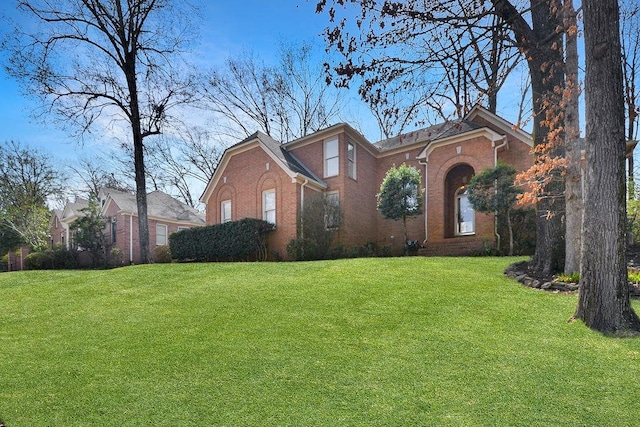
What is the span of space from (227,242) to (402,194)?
724 centimetres

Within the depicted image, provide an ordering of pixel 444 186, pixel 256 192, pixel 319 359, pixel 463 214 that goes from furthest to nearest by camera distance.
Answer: pixel 256 192
pixel 463 214
pixel 444 186
pixel 319 359

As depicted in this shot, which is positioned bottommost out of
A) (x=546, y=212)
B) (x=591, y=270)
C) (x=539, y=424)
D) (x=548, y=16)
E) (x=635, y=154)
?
(x=539, y=424)

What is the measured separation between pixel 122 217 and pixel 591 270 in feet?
81.8

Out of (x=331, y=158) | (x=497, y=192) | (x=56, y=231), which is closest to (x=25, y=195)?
(x=56, y=231)

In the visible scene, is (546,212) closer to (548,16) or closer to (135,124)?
(548,16)

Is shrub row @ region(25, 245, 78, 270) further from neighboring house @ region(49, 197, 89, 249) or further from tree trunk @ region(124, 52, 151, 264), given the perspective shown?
neighboring house @ region(49, 197, 89, 249)

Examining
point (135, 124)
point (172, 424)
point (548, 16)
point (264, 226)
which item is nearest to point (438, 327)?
point (172, 424)

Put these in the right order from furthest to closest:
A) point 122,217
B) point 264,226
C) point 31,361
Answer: point 122,217, point 264,226, point 31,361

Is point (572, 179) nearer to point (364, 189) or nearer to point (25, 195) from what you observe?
point (364, 189)

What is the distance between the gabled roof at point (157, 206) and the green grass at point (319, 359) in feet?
59.2

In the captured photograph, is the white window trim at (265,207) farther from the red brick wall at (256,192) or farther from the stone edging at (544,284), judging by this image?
the stone edging at (544,284)

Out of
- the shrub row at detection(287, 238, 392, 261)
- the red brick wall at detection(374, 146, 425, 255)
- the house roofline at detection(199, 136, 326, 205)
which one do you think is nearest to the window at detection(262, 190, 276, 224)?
the house roofline at detection(199, 136, 326, 205)

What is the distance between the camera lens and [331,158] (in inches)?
667

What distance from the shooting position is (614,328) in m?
4.75
